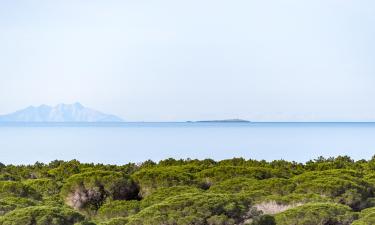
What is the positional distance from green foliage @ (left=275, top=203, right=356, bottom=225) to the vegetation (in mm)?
18

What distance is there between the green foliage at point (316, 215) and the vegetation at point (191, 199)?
2 cm

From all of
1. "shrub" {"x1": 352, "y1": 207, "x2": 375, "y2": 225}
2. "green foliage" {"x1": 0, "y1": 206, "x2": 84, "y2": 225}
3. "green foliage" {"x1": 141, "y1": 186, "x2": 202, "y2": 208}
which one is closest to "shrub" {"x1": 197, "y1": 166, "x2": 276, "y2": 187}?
"green foliage" {"x1": 141, "y1": 186, "x2": 202, "y2": 208}

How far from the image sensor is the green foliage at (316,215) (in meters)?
12.1

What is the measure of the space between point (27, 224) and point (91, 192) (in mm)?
6905

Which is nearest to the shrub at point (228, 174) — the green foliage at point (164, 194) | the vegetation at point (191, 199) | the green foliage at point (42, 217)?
the vegetation at point (191, 199)

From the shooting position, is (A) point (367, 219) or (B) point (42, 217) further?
(A) point (367, 219)

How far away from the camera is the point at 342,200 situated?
51.2 feet

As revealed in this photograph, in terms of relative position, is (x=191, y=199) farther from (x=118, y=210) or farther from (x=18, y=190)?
(x=18, y=190)

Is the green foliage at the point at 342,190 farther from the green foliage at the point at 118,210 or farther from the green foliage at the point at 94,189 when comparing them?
the green foliage at the point at 94,189

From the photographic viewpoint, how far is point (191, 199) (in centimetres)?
1180

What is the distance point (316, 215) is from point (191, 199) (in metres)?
2.36

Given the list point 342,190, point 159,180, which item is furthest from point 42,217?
point 342,190

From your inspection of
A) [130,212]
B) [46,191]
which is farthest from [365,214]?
[46,191]

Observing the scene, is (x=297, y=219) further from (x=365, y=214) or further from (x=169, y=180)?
(x=169, y=180)
